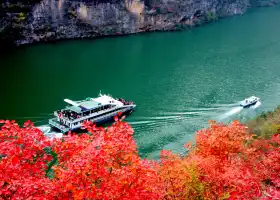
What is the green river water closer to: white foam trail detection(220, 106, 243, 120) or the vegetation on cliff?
white foam trail detection(220, 106, 243, 120)

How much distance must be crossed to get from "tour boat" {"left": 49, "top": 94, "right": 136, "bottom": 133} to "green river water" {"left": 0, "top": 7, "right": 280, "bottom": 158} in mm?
1593

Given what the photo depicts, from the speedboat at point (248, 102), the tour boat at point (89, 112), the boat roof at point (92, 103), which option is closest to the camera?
the tour boat at point (89, 112)

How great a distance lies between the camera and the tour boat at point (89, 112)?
3559cm

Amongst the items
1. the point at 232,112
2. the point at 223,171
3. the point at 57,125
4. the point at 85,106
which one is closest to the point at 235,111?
the point at 232,112

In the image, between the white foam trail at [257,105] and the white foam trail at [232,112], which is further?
the white foam trail at [257,105]

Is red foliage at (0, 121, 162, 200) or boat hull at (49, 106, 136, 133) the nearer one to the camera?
red foliage at (0, 121, 162, 200)

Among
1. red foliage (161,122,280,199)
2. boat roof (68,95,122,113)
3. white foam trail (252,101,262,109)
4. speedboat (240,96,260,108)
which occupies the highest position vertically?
red foliage (161,122,280,199)

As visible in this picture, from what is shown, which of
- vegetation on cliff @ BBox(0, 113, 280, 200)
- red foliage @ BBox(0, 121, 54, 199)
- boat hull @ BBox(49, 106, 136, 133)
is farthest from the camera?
boat hull @ BBox(49, 106, 136, 133)

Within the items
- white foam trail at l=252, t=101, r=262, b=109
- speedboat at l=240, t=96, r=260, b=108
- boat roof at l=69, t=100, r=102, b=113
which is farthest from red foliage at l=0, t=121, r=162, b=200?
white foam trail at l=252, t=101, r=262, b=109

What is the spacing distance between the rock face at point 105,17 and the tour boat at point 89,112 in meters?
37.4

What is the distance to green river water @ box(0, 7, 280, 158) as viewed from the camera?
38438 mm

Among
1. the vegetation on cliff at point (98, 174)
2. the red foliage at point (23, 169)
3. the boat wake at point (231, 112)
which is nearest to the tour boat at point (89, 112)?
the boat wake at point (231, 112)

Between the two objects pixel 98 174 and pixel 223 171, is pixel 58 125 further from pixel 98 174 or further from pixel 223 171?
pixel 98 174

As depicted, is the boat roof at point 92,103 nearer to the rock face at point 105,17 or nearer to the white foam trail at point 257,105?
the white foam trail at point 257,105
